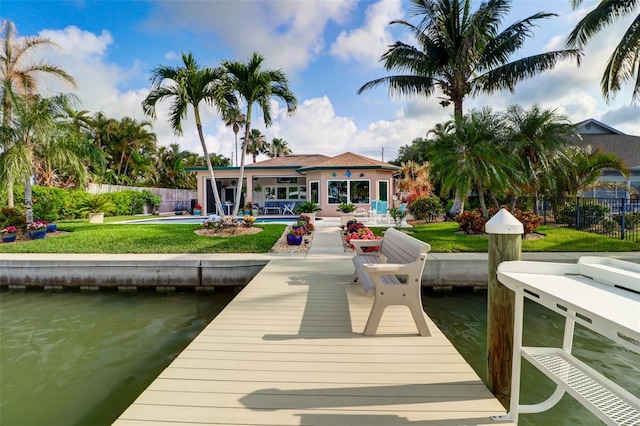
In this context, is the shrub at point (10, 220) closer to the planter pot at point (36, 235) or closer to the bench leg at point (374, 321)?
the planter pot at point (36, 235)

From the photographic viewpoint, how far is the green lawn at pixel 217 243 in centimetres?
882

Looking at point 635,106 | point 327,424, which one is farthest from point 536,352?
point 635,106

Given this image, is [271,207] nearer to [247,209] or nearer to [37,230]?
[247,209]

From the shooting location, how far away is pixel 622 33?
416 inches

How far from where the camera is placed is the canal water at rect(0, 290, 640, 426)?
11.2ft

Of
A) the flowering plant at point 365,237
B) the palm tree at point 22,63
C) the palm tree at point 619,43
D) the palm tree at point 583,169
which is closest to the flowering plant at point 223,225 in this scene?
the flowering plant at point 365,237

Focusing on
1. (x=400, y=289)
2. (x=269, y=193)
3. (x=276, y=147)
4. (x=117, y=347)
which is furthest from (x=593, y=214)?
(x=276, y=147)

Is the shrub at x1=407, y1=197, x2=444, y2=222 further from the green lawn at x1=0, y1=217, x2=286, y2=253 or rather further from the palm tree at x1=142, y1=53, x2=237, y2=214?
the palm tree at x1=142, y1=53, x2=237, y2=214

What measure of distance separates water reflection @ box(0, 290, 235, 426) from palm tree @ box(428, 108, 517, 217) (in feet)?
25.5

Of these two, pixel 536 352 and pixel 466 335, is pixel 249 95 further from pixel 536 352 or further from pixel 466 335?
pixel 536 352

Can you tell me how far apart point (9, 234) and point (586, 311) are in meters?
14.2

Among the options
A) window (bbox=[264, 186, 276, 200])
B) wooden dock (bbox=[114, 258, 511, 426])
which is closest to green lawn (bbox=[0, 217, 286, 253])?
wooden dock (bbox=[114, 258, 511, 426])

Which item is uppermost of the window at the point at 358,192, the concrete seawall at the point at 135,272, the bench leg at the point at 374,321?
the window at the point at 358,192

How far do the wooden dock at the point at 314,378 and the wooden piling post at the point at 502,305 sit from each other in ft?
0.70
